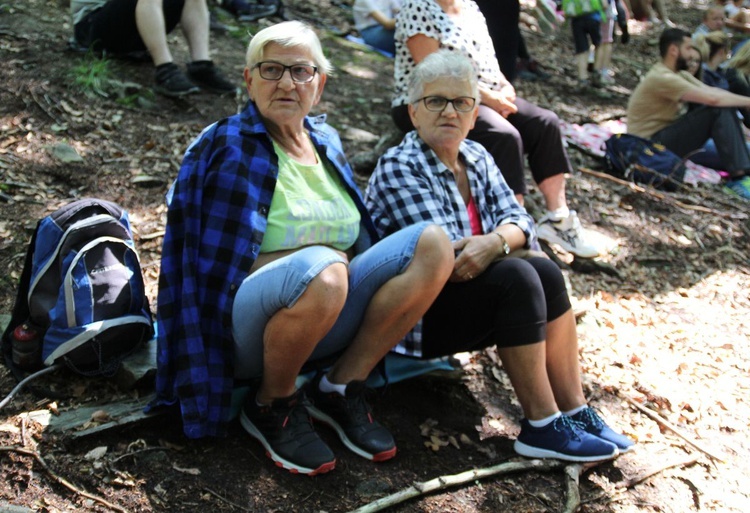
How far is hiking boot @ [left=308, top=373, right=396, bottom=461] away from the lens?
2842 mm

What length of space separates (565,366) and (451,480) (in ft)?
2.22

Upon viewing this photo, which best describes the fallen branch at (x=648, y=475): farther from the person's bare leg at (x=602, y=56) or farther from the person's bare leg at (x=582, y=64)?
the person's bare leg at (x=602, y=56)

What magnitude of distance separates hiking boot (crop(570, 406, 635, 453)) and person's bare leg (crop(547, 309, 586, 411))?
0.04 meters

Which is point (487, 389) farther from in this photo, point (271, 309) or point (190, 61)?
point (190, 61)

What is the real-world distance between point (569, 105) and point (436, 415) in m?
5.31

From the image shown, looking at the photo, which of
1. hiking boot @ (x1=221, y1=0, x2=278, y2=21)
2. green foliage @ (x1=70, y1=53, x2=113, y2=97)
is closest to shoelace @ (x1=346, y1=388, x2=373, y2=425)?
green foliage @ (x1=70, y1=53, x2=113, y2=97)

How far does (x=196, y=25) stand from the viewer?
17.8 feet

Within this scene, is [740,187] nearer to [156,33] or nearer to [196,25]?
[196,25]

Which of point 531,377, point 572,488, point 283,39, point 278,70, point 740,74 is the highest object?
point 283,39

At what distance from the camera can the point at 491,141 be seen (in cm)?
410

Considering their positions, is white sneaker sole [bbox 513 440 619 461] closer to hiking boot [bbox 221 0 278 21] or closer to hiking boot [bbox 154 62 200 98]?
hiking boot [bbox 154 62 200 98]

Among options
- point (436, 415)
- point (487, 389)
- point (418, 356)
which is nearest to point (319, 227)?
point (418, 356)

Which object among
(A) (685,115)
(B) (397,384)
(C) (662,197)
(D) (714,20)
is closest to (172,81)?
(B) (397,384)

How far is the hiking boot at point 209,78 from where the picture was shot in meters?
5.52
